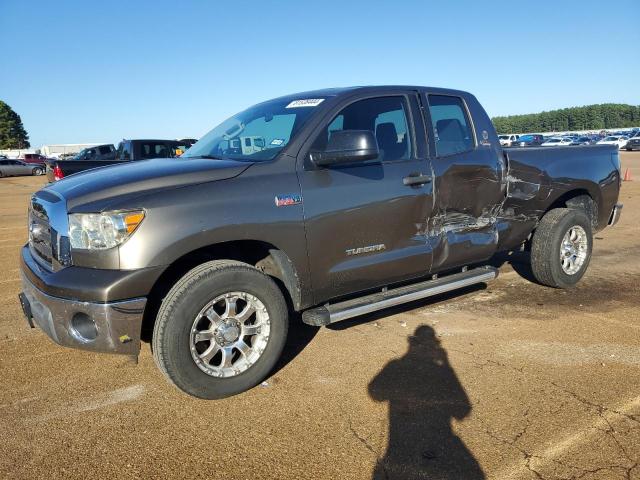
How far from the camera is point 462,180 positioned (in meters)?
4.37

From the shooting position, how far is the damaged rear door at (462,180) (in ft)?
13.8

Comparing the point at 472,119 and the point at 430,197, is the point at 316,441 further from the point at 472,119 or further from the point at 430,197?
the point at 472,119

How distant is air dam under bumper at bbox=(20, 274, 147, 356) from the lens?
2.88 m

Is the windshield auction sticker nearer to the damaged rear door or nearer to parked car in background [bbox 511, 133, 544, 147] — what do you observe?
the damaged rear door

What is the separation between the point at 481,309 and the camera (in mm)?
4906

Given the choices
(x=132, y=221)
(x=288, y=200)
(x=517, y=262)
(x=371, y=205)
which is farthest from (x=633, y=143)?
(x=132, y=221)

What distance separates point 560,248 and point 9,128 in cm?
10359

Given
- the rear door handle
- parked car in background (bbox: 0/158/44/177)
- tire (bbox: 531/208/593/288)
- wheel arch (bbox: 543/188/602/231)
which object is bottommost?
tire (bbox: 531/208/593/288)

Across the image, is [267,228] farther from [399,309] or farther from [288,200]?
[399,309]

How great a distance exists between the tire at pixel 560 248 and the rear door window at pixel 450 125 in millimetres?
1390

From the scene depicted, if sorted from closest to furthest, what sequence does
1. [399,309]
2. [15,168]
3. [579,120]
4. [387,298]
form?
[387,298], [399,309], [15,168], [579,120]

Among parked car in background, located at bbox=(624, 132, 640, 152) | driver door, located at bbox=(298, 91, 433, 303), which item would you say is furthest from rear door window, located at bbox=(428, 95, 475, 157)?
parked car in background, located at bbox=(624, 132, 640, 152)

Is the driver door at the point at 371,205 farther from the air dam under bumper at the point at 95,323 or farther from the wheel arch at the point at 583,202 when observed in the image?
the wheel arch at the point at 583,202

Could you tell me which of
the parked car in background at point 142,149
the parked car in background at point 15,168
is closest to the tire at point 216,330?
the parked car in background at point 142,149
